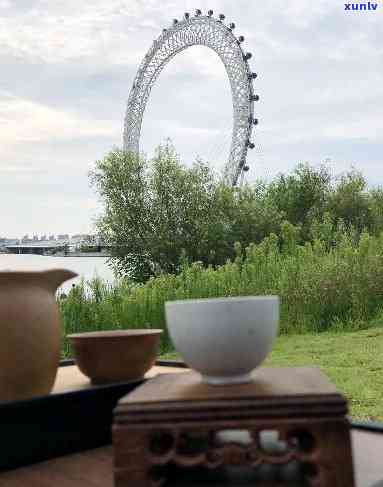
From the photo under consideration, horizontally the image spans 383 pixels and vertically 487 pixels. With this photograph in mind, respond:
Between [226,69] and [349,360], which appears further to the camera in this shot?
[226,69]

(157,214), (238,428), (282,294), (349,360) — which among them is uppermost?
(157,214)

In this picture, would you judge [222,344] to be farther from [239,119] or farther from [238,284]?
[239,119]

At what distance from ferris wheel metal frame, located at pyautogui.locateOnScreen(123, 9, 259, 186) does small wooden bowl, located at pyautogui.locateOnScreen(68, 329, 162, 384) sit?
646 inches

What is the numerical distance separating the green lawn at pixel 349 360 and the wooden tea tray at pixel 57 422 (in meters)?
2.34

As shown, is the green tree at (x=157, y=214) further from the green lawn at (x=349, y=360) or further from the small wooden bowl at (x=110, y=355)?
the small wooden bowl at (x=110, y=355)

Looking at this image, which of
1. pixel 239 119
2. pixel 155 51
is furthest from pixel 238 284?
pixel 155 51

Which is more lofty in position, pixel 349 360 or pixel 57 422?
pixel 57 422

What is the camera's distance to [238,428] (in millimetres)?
798

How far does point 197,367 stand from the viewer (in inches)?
36.1

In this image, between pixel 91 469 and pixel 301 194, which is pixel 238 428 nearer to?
pixel 91 469

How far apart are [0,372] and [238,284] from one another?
5.41m

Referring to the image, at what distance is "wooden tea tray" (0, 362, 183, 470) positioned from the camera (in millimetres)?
1035

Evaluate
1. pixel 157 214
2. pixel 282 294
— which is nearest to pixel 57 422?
pixel 282 294

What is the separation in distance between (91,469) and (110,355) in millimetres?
226
